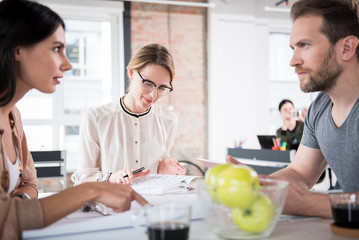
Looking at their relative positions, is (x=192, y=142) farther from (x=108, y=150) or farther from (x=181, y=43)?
(x=108, y=150)

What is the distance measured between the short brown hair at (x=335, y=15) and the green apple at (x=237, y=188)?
41.8 inches

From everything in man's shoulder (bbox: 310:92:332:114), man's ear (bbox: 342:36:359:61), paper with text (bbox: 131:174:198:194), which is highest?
man's ear (bbox: 342:36:359:61)

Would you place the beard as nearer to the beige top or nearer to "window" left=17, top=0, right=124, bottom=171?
the beige top

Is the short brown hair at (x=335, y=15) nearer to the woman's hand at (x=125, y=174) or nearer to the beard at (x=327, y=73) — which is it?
the beard at (x=327, y=73)

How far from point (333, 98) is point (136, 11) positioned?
4.31 m

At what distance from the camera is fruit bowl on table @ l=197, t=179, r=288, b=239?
755 mm

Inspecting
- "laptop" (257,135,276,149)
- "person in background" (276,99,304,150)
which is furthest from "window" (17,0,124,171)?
"person in background" (276,99,304,150)

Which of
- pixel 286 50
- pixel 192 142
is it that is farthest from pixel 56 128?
pixel 286 50

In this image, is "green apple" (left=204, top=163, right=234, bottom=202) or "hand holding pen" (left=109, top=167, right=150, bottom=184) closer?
"green apple" (left=204, top=163, right=234, bottom=202)

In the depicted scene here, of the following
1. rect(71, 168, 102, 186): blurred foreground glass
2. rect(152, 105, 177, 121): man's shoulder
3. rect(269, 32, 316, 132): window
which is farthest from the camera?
rect(269, 32, 316, 132): window

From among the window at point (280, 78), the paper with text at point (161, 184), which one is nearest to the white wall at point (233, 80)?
the window at point (280, 78)

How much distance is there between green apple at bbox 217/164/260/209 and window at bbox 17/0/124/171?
4.70m

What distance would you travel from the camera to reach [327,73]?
61.2 inches

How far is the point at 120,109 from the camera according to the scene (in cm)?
220
